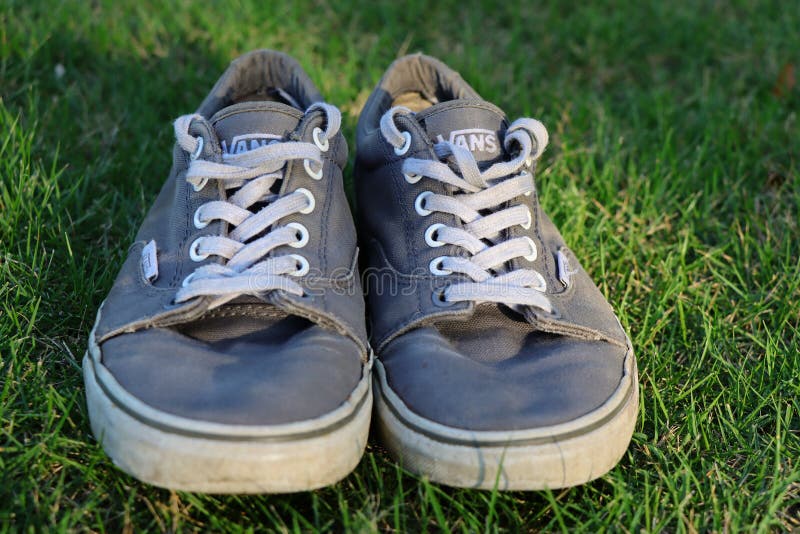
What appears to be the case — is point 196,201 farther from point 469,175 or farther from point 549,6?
point 549,6

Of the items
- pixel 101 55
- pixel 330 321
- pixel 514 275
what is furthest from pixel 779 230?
pixel 101 55

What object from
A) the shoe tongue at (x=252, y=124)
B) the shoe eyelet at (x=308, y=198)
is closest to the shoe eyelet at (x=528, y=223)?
the shoe eyelet at (x=308, y=198)

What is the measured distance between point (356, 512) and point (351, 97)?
2.53 m

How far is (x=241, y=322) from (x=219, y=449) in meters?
0.47

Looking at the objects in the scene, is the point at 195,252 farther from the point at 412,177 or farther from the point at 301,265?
the point at 412,177

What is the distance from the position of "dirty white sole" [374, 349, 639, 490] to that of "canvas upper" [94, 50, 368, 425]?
0.24m

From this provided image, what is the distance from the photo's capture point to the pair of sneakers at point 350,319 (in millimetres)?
1884

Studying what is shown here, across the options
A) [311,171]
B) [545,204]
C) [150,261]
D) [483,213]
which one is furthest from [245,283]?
[545,204]

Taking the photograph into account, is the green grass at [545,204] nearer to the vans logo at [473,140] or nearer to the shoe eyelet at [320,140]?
the vans logo at [473,140]

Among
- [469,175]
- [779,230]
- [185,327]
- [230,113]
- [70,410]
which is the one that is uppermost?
[230,113]

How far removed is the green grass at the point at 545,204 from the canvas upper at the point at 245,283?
0.28 metres

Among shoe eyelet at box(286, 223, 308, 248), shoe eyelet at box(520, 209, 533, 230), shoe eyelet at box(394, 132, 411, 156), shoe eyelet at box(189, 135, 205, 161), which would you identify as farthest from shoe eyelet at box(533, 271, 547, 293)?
shoe eyelet at box(189, 135, 205, 161)

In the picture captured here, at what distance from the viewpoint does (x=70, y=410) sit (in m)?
2.12

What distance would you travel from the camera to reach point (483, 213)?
252cm
